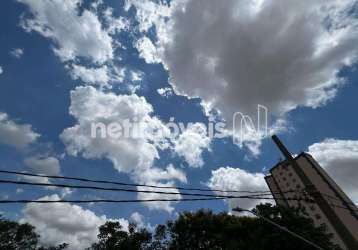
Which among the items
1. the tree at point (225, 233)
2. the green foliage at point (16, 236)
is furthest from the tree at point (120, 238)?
the green foliage at point (16, 236)

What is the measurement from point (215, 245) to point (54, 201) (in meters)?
31.5

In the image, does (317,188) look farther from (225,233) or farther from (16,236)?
(16,236)

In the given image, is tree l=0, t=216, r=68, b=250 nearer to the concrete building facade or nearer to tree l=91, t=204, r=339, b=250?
tree l=91, t=204, r=339, b=250

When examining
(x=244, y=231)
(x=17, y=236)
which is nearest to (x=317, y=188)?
(x=244, y=231)

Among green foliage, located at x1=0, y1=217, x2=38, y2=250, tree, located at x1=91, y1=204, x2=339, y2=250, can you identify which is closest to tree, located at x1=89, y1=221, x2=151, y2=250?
tree, located at x1=91, y1=204, x2=339, y2=250

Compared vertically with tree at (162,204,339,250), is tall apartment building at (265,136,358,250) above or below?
above

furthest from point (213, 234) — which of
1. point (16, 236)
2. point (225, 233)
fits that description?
point (16, 236)

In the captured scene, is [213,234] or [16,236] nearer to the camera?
[213,234]

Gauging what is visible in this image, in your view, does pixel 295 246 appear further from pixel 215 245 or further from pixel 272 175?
pixel 272 175

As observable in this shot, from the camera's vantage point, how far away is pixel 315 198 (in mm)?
10742

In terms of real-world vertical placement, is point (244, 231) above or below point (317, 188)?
below

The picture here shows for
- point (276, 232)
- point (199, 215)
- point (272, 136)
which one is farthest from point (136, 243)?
point (272, 136)

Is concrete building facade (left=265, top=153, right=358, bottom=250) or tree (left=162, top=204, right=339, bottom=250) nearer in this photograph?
tree (left=162, top=204, right=339, bottom=250)

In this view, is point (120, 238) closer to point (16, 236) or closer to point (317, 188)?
point (16, 236)
